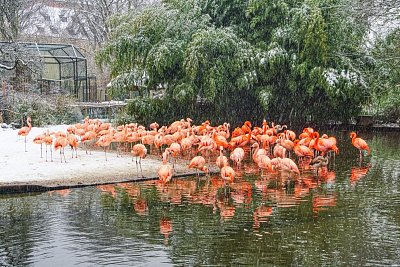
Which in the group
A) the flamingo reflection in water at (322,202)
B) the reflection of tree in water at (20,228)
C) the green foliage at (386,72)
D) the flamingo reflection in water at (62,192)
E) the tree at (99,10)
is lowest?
the reflection of tree in water at (20,228)

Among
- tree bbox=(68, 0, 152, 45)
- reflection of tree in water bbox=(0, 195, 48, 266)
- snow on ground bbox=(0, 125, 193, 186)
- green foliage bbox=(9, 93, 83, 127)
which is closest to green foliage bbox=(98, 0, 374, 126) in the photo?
green foliage bbox=(9, 93, 83, 127)

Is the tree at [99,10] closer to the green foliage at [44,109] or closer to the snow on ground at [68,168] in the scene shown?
the green foliage at [44,109]

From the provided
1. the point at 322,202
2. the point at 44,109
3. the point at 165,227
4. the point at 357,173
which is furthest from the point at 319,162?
the point at 44,109

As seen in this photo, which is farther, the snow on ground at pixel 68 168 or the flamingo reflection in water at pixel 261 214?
the snow on ground at pixel 68 168

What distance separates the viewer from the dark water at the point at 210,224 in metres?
5.57

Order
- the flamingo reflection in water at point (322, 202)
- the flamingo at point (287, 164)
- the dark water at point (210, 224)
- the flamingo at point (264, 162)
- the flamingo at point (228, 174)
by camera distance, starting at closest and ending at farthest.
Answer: the dark water at point (210, 224), the flamingo reflection in water at point (322, 202), the flamingo at point (228, 174), the flamingo at point (287, 164), the flamingo at point (264, 162)

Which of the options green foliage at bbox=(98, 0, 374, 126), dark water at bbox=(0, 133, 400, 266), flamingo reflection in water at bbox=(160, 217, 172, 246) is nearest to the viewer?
dark water at bbox=(0, 133, 400, 266)

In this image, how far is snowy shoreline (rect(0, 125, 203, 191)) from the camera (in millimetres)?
9359

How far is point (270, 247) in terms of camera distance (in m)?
5.85

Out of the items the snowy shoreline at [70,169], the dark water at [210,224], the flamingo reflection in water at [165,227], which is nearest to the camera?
the dark water at [210,224]

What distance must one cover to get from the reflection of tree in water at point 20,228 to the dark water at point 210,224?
0.01m

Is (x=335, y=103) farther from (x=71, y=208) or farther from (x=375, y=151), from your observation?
(x=71, y=208)

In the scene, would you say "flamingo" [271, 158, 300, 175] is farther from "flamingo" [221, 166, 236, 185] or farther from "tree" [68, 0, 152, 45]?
"tree" [68, 0, 152, 45]

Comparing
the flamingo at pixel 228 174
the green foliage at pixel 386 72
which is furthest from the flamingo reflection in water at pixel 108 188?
the green foliage at pixel 386 72
